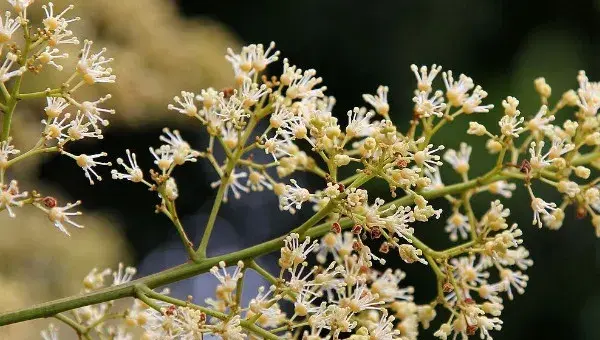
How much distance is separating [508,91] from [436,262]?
16.4ft

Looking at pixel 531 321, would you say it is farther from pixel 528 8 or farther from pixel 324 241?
pixel 324 241

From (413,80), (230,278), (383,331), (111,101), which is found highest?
(413,80)

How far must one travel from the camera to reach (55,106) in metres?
1.32

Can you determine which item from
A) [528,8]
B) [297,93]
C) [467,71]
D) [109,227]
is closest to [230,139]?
[297,93]

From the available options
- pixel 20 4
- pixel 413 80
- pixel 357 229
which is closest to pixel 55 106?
pixel 20 4

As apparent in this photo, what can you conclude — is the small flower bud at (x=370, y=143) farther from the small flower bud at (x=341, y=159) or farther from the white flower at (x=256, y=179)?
the white flower at (x=256, y=179)

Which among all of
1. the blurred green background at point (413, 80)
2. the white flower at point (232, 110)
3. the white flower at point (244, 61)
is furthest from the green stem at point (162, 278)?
the blurred green background at point (413, 80)

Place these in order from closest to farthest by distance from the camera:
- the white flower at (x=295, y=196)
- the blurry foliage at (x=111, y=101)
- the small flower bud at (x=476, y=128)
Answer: the white flower at (x=295, y=196) → the small flower bud at (x=476, y=128) → the blurry foliage at (x=111, y=101)

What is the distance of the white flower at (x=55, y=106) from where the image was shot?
132 centimetres

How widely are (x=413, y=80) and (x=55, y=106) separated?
5482 millimetres

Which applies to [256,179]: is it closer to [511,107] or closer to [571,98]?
[511,107]

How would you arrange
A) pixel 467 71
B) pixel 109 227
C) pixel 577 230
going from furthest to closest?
pixel 467 71
pixel 577 230
pixel 109 227

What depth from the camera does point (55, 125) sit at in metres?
1.33

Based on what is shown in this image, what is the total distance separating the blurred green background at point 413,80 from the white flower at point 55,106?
13.2 feet
